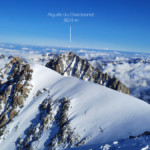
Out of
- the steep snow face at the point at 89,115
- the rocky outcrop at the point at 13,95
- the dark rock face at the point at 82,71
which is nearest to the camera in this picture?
the steep snow face at the point at 89,115

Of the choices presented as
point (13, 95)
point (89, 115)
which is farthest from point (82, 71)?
point (89, 115)

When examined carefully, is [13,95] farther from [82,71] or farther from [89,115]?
[82,71]

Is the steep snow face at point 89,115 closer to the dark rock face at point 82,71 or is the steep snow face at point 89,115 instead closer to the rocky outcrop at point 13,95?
the rocky outcrop at point 13,95

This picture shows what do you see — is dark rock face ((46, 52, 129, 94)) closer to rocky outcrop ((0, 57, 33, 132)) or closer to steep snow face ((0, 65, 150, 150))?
rocky outcrop ((0, 57, 33, 132))

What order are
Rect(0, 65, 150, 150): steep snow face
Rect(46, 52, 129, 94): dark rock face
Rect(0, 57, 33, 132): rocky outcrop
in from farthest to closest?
Rect(46, 52, 129, 94): dark rock face → Rect(0, 57, 33, 132): rocky outcrop → Rect(0, 65, 150, 150): steep snow face

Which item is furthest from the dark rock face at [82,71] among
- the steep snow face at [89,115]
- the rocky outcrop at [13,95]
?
the steep snow face at [89,115]

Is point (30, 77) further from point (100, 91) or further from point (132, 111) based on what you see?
point (132, 111)

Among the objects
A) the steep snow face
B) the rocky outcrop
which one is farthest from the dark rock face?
the steep snow face

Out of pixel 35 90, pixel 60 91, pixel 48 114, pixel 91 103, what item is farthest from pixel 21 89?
pixel 91 103
